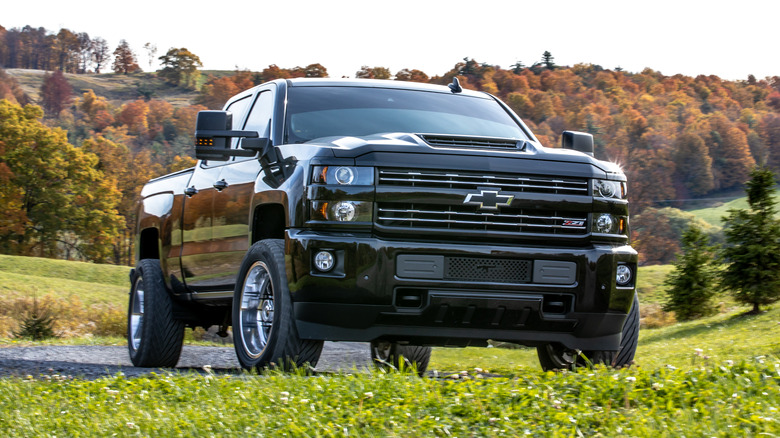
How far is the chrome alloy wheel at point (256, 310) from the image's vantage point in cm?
603

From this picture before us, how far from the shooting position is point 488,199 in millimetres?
5613

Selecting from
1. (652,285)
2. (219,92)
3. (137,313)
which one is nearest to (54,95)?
(219,92)

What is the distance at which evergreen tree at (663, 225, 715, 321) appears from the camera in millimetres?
33625

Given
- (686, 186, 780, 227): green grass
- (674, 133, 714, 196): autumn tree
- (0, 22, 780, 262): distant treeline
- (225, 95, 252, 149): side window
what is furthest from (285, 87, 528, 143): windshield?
(674, 133, 714, 196): autumn tree

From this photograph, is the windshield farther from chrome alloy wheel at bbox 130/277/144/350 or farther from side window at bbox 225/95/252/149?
chrome alloy wheel at bbox 130/277/144/350

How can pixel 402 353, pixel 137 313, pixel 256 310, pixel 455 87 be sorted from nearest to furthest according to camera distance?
pixel 256 310 → pixel 455 87 → pixel 137 313 → pixel 402 353

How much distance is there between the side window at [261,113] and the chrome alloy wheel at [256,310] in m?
1.21

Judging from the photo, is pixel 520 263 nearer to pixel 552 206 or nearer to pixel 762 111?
pixel 552 206

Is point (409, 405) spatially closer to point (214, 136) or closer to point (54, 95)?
point (214, 136)

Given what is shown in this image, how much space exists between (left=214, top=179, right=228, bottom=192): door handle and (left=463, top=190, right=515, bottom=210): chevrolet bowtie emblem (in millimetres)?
2252

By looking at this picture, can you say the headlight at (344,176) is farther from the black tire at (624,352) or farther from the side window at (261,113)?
the black tire at (624,352)

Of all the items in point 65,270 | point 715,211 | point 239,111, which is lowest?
point 65,270

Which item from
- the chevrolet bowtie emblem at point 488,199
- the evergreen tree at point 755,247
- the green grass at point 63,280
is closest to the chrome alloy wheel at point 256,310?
the chevrolet bowtie emblem at point 488,199

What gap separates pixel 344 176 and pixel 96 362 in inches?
244
